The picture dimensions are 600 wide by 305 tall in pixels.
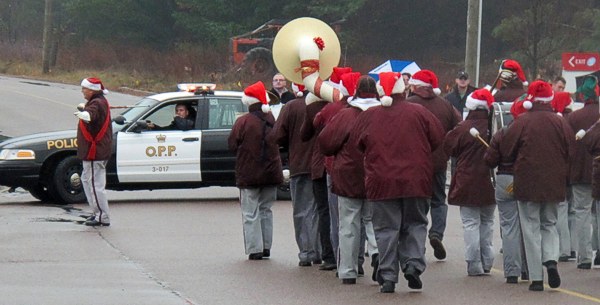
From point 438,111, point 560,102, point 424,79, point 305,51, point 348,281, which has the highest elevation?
point 305,51

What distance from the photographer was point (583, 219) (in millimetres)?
12445

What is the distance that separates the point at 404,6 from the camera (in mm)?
60406

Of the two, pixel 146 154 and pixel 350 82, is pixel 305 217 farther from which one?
pixel 146 154

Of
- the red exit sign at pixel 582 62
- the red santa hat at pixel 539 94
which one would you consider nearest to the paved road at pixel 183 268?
the red santa hat at pixel 539 94

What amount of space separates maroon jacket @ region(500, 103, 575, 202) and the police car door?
8.07 m

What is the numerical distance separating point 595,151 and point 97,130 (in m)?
6.32

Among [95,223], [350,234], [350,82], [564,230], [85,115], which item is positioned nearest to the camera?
[350,234]

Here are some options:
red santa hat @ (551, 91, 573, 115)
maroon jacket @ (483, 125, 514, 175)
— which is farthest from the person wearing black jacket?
maroon jacket @ (483, 125, 514, 175)

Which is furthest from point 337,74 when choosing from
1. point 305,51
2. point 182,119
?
point 182,119

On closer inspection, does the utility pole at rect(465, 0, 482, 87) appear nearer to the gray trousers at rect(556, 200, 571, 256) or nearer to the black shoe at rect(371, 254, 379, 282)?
the gray trousers at rect(556, 200, 571, 256)

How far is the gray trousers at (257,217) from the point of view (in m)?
12.8

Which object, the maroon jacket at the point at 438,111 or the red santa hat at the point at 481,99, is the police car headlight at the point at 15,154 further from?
the red santa hat at the point at 481,99

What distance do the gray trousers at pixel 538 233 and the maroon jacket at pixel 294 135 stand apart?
2.38m

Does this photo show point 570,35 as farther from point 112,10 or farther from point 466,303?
point 466,303
